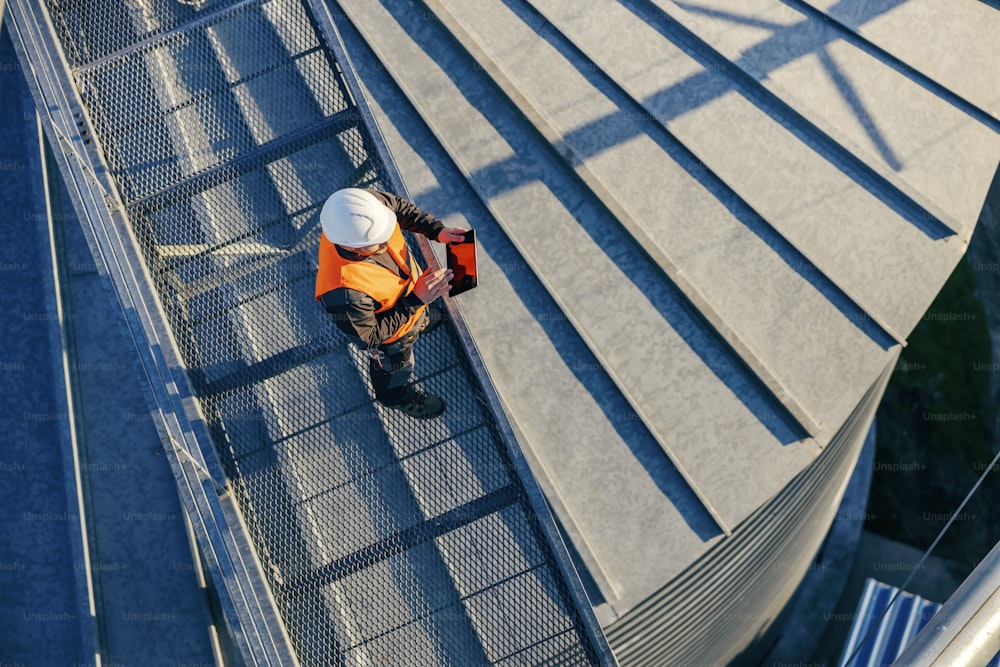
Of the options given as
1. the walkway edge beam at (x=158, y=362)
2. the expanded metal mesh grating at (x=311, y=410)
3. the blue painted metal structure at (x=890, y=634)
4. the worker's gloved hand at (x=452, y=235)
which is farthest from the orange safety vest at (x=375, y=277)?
the blue painted metal structure at (x=890, y=634)

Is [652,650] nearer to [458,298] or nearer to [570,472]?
[570,472]

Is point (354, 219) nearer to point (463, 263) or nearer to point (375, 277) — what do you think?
point (375, 277)

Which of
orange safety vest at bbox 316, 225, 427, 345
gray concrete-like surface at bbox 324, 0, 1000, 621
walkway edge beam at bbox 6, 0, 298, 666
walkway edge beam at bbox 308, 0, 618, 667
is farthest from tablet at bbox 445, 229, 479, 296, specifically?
walkway edge beam at bbox 6, 0, 298, 666

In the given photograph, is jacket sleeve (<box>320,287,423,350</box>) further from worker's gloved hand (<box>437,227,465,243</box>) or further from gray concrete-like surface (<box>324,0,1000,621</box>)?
gray concrete-like surface (<box>324,0,1000,621</box>)

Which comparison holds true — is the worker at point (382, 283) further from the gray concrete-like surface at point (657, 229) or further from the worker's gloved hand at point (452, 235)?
the gray concrete-like surface at point (657, 229)

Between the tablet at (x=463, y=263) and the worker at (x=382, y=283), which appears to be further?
the tablet at (x=463, y=263)

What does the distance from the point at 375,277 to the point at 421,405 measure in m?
1.54

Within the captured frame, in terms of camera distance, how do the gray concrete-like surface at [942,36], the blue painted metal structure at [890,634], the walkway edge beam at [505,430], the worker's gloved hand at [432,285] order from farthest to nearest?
1. the blue painted metal structure at [890,634]
2. the gray concrete-like surface at [942,36]
3. the walkway edge beam at [505,430]
4. the worker's gloved hand at [432,285]

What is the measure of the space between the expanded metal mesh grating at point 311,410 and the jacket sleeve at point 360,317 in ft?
2.95

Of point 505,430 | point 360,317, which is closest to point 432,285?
point 360,317

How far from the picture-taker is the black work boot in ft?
27.2

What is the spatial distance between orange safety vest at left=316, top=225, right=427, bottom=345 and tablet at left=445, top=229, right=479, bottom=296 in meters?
0.43

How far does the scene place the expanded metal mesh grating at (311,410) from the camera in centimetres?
823

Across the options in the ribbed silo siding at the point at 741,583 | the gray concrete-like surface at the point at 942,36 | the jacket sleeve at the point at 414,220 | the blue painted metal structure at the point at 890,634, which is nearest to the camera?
the jacket sleeve at the point at 414,220
